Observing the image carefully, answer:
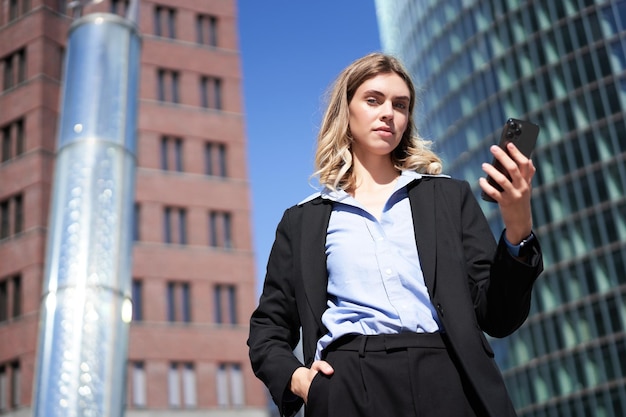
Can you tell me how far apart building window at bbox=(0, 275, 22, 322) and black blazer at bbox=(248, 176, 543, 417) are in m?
45.1

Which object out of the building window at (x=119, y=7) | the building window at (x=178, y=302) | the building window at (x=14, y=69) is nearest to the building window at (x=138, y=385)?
the building window at (x=178, y=302)

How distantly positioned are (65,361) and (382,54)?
7193mm

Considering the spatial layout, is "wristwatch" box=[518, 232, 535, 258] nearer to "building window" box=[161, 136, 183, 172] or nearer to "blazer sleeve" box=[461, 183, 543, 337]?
"blazer sleeve" box=[461, 183, 543, 337]

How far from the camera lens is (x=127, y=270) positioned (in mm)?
11398

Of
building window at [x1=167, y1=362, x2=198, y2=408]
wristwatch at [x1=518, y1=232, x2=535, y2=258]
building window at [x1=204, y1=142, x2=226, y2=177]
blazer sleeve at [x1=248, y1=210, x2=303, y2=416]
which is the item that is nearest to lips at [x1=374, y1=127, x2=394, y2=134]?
blazer sleeve at [x1=248, y1=210, x2=303, y2=416]

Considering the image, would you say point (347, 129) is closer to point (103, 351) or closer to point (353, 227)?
point (353, 227)

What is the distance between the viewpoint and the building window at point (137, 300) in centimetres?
4747

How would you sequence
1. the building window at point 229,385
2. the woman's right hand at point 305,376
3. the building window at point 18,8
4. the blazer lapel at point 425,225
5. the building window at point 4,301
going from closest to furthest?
1. the woman's right hand at point 305,376
2. the blazer lapel at point 425,225
3. the building window at point 4,301
4. the building window at point 229,385
5. the building window at point 18,8

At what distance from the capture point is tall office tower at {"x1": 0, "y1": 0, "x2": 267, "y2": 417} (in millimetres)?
46688

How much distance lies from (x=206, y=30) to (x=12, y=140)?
1267cm

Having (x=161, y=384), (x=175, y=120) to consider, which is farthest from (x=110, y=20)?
(x=175, y=120)

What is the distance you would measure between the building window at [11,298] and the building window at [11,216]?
2.41 m

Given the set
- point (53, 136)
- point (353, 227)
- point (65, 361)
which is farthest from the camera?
point (53, 136)

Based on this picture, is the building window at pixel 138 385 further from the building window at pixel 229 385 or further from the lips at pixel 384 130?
the lips at pixel 384 130
